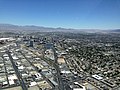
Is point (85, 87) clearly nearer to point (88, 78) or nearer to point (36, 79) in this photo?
point (88, 78)

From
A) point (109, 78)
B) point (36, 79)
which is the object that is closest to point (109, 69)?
point (109, 78)

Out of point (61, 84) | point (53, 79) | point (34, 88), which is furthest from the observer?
point (53, 79)

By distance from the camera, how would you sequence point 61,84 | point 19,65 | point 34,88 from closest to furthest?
point 34,88
point 61,84
point 19,65

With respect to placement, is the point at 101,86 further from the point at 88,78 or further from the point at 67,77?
the point at 67,77

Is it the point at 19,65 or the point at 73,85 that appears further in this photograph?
the point at 19,65

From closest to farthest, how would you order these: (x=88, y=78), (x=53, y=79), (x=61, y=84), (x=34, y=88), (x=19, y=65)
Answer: (x=34, y=88)
(x=61, y=84)
(x=53, y=79)
(x=88, y=78)
(x=19, y=65)

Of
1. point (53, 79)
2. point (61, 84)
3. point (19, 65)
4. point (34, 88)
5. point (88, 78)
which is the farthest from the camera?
point (19, 65)

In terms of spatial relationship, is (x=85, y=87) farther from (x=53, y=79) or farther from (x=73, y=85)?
(x=53, y=79)

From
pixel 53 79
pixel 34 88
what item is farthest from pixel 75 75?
pixel 34 88
